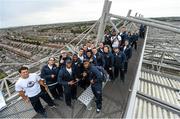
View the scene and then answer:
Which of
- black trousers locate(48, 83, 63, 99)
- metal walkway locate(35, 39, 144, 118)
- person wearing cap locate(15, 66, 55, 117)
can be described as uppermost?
person wearing cap locate(15, 66, 55, 117)

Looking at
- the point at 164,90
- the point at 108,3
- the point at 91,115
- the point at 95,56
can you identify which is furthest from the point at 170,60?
the point at 91,115

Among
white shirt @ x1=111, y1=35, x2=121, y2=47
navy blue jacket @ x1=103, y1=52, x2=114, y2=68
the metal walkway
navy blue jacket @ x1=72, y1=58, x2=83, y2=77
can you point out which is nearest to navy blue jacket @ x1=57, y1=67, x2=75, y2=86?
navy blue jacket @ x1=72, y1=58, x2=83, y2=77

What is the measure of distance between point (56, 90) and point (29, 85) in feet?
4.33

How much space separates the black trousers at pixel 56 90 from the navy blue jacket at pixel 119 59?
89.2 inches

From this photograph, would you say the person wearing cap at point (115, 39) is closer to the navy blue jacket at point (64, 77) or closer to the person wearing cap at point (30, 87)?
the navy blue jacket at point (64, 77)

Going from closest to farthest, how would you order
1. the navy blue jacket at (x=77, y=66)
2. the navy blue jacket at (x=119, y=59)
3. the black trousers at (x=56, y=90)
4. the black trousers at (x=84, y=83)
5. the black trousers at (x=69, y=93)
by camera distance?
the black trousers at (x=69, y=93) < the navy blue jacket at (x=77, y=66) < the black trousers at (x=56, y=90) < the black trousers at (x=84, y=83) < the navy blue jacket at (x=119, y=59)

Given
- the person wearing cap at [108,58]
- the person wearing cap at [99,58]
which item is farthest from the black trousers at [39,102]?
the person wearing cap at [108,58]

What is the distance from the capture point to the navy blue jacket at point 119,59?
20.7 feet

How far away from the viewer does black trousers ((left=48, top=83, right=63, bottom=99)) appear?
17.8ft

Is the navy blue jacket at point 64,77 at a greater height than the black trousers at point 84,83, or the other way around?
the navy blue jacket at point 64,77

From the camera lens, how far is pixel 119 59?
634 cm

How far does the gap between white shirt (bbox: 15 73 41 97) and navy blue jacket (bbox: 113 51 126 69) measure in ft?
9.91

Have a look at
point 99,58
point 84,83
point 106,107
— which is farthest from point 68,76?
point 99,58

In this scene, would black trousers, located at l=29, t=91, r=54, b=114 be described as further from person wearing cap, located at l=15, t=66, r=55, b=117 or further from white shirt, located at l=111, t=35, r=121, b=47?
white shirt, located at l=111, t=35, r=121, b=47
